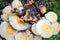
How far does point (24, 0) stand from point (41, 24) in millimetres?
290

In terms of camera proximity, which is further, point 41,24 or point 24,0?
point 24,0

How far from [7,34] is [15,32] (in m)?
0.05

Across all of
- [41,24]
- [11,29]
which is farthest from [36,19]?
[11,29]

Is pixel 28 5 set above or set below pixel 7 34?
above

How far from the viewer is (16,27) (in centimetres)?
100

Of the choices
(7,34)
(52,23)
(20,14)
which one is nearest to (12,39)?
(7,34)

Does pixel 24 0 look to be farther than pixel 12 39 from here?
Yes

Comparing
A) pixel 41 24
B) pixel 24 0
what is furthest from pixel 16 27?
pixel 24 0

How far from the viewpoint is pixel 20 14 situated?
1024 mm

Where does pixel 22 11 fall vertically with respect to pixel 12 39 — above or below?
above

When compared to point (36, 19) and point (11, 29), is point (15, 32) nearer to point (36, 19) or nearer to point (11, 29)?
point (11, 29)

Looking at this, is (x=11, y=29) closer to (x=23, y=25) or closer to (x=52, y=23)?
(x=23, y=25)

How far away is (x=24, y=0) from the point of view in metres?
1.24

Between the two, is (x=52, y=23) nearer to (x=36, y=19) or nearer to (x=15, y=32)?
(x=36, y=19)
